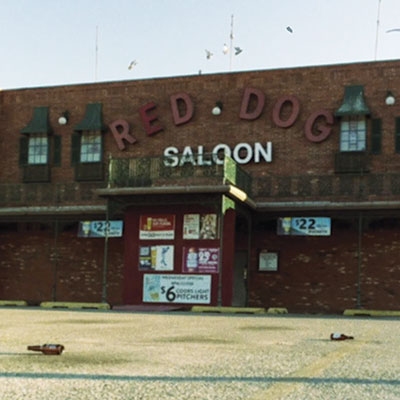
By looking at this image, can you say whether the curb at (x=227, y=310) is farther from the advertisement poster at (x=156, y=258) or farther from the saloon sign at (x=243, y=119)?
the saloon sign at (x=243, y=119)

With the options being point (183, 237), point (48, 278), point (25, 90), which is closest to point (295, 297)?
point (183, 237)

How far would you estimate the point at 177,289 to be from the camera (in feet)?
75.3

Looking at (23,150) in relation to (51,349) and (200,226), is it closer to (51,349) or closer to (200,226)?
(200,226)

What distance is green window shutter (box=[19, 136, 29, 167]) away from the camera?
28844mm

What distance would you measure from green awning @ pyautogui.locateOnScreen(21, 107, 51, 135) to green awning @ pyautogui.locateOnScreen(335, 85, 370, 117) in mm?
Result: 11373

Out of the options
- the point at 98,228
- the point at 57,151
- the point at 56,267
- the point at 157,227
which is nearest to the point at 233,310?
the point at 157,227

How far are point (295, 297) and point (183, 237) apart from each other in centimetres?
471

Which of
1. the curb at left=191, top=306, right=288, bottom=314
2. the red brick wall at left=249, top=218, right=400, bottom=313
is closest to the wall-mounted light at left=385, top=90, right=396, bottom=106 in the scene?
the red brick wall at left=249, top=218, right=400, bottom=313

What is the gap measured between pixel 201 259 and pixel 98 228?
477cm

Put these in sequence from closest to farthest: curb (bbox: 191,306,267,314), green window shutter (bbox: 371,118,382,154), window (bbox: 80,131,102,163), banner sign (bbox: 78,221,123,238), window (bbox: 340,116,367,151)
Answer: curb (bbox: 191,306,267,314) → green window shutter (bbox: 371,118,382,154) → window (bbox: 340,116,367,151) → banner sign (bbox: 78,221,123,238) → window (bbox: 80,131,102,163)

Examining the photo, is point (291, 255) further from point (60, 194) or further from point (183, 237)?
point (60, 194)

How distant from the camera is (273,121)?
25625mm

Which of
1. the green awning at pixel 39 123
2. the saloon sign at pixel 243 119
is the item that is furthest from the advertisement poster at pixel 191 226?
the green awning at pixel 39 123

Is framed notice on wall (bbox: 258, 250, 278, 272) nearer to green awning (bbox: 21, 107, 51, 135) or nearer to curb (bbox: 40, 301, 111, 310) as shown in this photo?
curb (bbox: 40, 301, 111, 310)
